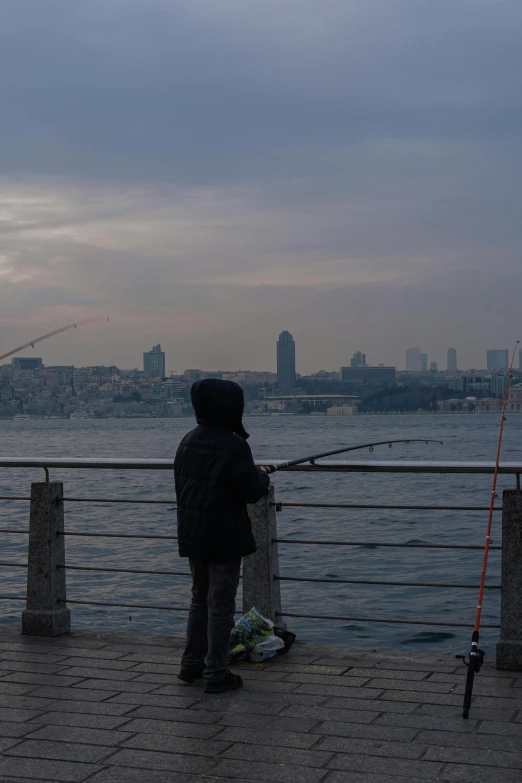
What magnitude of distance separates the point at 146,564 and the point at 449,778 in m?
14.0

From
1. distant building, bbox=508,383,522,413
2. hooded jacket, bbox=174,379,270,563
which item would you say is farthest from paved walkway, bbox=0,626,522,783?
distant building, bbox=508,383,522,413

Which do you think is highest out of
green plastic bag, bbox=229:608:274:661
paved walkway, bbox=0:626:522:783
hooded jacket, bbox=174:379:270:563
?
hooded jacket, bbox=174:379:270:563

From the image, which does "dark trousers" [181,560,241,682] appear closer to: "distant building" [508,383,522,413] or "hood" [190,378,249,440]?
"hood" [190,378,249,440]

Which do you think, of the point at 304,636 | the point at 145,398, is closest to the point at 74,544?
the point at 304,636

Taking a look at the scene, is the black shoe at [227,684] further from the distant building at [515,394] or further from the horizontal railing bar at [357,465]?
the distant building at [515,394]

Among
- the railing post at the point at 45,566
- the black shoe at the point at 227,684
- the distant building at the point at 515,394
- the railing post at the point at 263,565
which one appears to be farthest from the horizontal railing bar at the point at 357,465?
the distant building at the point at 515,394

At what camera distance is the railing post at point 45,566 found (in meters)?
6.53

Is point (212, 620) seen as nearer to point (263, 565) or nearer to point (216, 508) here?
point (216, 508)

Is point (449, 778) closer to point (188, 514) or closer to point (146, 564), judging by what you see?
point (188, 514)

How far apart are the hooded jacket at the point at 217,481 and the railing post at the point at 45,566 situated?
1.56 m

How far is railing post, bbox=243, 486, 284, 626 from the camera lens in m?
6.14

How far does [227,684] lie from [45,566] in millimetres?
1892

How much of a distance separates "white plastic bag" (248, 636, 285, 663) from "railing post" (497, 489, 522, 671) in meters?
1.21

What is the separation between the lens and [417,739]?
4.32 meters
